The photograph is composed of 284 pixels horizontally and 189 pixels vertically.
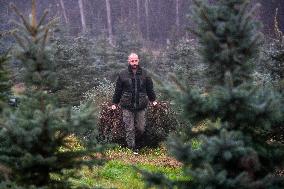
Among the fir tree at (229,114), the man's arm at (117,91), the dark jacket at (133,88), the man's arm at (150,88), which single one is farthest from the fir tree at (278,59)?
the man's arm at (117,91)

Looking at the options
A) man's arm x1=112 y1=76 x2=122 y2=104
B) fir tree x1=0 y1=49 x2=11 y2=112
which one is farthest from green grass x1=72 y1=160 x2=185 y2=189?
fir tree x1=0 y1=49 x2=11 y2=112

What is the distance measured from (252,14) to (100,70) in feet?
72.9

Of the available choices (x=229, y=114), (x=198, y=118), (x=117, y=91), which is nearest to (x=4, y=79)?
(x=198, y=118)

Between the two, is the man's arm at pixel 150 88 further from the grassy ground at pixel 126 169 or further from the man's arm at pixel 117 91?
the grassy ground at pixel 126 169

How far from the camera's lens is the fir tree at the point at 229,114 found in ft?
14.7

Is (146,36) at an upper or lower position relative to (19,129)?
lower

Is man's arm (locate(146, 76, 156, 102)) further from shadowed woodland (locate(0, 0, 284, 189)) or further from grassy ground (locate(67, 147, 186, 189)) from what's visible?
shadowed woodland (locate(0, 0, 284, 189))

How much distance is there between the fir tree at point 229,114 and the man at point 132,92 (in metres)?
5.87

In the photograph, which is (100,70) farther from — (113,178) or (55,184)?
(55,184)

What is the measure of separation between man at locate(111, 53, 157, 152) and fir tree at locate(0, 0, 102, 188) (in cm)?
608

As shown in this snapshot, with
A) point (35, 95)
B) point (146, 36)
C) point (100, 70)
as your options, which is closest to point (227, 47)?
point (35, 95)

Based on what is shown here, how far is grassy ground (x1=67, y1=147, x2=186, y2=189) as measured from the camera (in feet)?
27.5

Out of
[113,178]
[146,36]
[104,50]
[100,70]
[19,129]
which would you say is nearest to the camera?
[19,129]

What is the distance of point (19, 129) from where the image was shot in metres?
4.56
